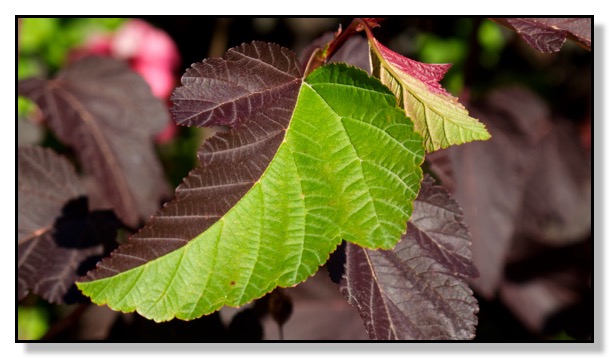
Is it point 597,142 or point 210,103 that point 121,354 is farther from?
point 597,142

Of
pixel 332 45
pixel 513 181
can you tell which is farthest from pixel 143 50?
pixel 332 45

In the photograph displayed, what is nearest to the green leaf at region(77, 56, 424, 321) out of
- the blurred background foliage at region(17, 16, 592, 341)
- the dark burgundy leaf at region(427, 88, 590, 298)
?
the dark burgundy leaf at region(427, 88, 590, 298)

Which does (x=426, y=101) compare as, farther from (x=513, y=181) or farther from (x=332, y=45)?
(x=513, y=181)

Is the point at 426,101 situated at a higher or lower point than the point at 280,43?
lower

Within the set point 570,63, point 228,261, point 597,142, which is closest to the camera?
point 228,261

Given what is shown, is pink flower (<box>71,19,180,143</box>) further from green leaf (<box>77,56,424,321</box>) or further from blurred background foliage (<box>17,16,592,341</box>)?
green leaf (<box>77,56,424,321</box>)

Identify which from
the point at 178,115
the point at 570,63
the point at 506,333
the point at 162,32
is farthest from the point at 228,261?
the point at 570,63
